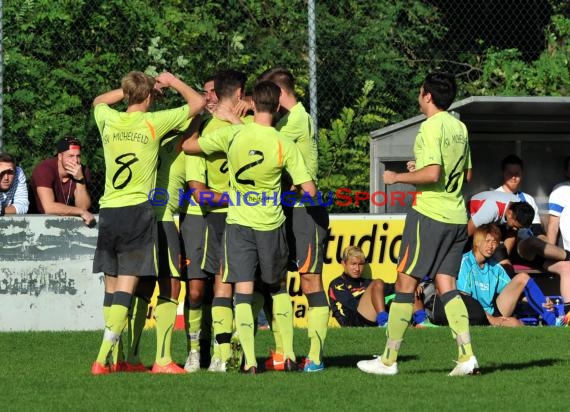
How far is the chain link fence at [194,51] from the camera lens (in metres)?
15.3

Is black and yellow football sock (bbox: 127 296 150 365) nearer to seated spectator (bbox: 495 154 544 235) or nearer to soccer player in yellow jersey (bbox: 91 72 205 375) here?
soccer player in yellow jersey (bbox: 91 72 205 375)

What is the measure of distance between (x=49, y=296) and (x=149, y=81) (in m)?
4.47

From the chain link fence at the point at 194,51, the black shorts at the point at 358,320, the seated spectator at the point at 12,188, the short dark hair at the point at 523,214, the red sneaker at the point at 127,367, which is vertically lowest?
the black shorts at the point at 358,320

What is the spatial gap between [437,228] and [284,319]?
1295 millimetres

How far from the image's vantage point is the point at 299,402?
8430mm

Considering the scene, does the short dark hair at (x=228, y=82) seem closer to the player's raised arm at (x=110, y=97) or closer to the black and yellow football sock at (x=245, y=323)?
the player's raised arm at (x=110, y=97)

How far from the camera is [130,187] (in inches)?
378

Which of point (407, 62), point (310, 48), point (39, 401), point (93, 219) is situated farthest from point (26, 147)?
point (39, 401)

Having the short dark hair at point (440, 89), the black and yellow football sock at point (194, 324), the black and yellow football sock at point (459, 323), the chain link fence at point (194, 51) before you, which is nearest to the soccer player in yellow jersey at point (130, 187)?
the black and yellow football sock at point (194, 324)

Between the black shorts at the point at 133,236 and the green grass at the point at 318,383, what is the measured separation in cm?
78

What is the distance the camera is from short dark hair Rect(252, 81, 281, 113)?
31.1 feet

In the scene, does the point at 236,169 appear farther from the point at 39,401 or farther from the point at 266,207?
the point at 39,401

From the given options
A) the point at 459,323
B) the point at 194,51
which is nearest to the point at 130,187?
the point at 459,323

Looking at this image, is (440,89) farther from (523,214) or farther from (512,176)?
(512,176)
